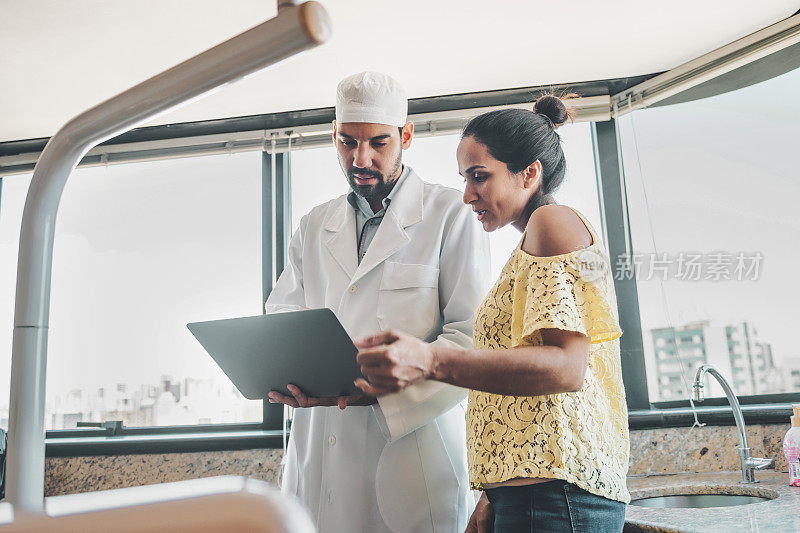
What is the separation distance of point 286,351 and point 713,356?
64.6 inches

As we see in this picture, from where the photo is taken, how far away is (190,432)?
9.13 feet

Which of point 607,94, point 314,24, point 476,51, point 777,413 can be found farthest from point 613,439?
point 607,94

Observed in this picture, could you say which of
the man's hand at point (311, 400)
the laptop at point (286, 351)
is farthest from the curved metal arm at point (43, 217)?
the man's hand at point (311, 400)

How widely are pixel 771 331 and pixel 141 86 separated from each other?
87.0 inches

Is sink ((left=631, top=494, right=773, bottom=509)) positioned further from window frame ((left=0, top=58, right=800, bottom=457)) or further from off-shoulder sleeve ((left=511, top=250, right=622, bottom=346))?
off-shoulder sleeve ((left=511, top=250, right=622, bottom=346))

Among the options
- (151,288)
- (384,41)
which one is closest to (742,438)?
(384,41)

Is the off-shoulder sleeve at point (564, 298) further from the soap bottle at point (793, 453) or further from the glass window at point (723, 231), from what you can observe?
the glass window at point (723, 231)

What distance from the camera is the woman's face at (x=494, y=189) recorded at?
4.17 ft

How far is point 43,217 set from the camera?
22.1 inches

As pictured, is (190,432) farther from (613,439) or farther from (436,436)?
(613,439)

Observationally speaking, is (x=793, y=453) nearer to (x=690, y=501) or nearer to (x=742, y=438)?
(x=742, y=438)

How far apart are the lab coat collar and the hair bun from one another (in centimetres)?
40

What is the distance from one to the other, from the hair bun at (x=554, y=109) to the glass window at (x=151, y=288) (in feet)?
5.73

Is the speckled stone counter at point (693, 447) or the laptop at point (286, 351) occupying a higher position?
the laptop at point (286, 351)
